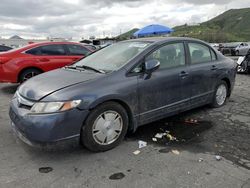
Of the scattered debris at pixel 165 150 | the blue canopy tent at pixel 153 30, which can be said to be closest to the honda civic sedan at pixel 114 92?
the scattered debris at pixel 165 150

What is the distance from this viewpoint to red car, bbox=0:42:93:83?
295 inches

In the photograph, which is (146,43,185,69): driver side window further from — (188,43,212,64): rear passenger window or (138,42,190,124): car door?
(188,43,212,64): rear passenger window

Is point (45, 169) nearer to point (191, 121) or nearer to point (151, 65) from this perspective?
point (151, 65)

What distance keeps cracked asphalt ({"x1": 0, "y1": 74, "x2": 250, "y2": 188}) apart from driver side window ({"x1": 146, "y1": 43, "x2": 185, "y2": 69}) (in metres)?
1.05

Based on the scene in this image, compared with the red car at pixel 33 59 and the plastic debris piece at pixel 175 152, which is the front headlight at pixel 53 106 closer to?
the plastic debris piece at pixel 175 152

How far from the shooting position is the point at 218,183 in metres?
2.97

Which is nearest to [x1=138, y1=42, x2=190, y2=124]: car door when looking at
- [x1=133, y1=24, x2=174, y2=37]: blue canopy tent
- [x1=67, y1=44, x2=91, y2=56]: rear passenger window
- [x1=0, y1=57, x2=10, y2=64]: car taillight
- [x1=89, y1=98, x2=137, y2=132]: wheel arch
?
[x1=89, y1=98, x2=137, y2=132]: wheel arch

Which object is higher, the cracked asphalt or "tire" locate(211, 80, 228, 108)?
"tire" locate(211, 80, 228, 108)

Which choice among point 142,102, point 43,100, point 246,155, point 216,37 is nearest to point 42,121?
point 43,100

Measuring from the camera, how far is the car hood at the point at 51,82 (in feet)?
11.6

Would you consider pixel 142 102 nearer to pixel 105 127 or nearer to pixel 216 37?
pixel 105 127

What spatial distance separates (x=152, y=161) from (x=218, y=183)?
0.83 m

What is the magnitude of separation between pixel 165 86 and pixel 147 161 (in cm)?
134

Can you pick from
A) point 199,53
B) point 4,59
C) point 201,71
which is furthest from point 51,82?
point 4,59
